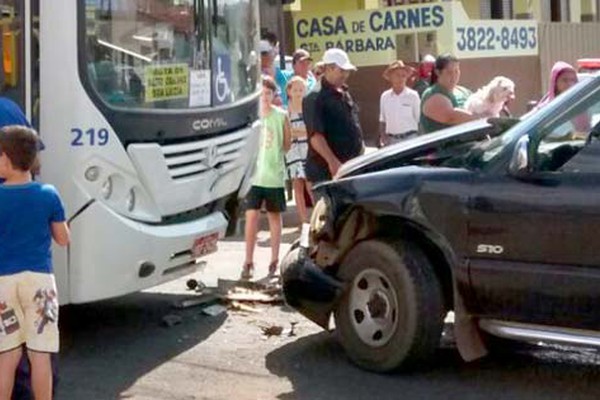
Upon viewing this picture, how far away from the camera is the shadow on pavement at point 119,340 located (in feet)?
25.0

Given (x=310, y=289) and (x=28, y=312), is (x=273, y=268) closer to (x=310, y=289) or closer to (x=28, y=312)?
(x=310, y=289)

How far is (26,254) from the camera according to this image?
6.18 metres

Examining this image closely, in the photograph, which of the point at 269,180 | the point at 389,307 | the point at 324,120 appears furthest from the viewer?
the point at 269,180

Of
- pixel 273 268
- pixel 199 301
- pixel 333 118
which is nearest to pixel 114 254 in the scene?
pixel 199 301

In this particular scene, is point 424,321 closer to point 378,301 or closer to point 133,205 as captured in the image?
point 378,301

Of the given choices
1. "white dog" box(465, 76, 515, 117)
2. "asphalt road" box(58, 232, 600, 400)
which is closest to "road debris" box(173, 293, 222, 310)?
"asphalt road" box(58, 232, 600, 400)

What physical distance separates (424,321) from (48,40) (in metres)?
2.71

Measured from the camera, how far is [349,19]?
21.1 meters

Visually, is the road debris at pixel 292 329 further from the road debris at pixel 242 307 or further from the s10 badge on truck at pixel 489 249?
the s10 badge on truck at pixel 489 249

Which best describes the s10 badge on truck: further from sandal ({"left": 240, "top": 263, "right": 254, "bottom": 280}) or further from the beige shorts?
sandal ({"left": 240, "top": 263, "right": 254, "bottom": 280})

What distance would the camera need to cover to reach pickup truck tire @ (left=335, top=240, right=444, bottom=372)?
291 inches

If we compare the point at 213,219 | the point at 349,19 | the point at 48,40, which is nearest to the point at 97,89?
the point at 48,40

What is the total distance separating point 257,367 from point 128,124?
166cm

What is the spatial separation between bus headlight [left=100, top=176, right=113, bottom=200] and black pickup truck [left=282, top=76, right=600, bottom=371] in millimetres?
1193
